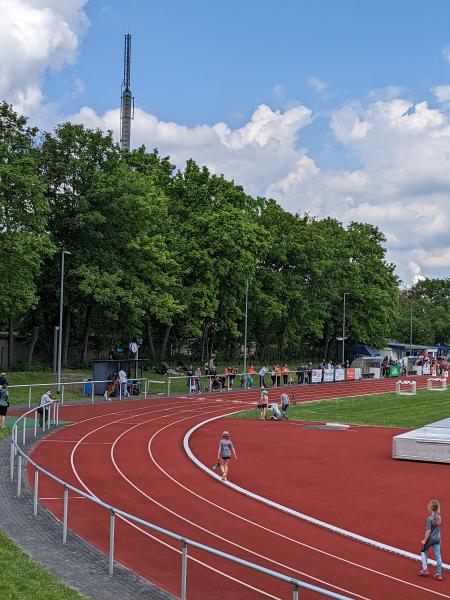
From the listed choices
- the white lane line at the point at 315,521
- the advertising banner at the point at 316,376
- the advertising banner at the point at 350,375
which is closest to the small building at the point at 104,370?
the white lane line at the point at 315,521

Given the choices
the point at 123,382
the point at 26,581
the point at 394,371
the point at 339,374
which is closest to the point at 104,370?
the point at 123,382

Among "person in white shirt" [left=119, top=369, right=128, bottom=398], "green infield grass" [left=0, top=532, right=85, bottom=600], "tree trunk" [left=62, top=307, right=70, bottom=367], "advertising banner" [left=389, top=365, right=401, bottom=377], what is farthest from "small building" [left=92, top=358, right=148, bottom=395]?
"advertising banner" [left=389, top=365, right=401, bottom=377]

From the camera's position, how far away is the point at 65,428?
27875 millimetres

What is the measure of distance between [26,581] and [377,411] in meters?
28.8

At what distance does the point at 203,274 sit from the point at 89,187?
1212cm

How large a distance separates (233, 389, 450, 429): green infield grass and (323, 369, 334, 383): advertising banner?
10724 millimetres

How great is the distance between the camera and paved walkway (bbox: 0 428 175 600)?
410 inches

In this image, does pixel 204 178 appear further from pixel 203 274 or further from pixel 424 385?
pixel 424 385

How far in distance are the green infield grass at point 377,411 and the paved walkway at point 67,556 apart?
64.9 ft

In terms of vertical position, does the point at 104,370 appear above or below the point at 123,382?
above

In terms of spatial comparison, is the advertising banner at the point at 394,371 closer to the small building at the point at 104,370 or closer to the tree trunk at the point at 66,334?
the tree trunk at the point at 66,334

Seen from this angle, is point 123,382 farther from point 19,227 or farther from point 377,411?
point 377,411

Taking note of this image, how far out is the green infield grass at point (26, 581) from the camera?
959 centimetres

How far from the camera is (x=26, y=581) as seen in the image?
10195 millimetres
